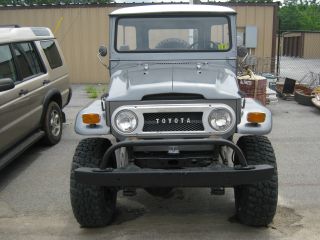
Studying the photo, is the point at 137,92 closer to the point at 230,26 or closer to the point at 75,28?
the point at 230,26

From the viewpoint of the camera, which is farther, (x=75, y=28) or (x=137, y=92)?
(x=75, y=28)

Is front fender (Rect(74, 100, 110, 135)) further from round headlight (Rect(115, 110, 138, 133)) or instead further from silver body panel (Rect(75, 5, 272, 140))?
round headlight (Rect(115, 110, 138, 133))

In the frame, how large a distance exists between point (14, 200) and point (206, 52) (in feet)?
9.12

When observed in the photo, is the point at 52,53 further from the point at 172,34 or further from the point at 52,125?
the point at 172,34

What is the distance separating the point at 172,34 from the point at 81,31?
12149 millimetres

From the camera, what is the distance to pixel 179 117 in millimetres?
3857

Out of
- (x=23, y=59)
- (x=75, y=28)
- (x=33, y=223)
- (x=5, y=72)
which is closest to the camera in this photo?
(x=33, y=223)

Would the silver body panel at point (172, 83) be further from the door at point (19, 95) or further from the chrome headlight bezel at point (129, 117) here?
the door at point (19, 95)

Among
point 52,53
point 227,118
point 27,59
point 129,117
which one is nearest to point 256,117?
point 227,118

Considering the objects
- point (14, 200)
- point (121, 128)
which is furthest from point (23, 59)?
point (121, 128)

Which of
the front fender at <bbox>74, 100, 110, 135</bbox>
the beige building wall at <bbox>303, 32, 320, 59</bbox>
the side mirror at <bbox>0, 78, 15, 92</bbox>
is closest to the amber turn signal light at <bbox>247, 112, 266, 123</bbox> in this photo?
the front fender at <bbox>74, 100, 110, 135</bbox>

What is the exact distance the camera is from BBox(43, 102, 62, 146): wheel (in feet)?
23.5

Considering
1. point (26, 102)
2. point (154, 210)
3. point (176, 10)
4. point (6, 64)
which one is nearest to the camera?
point (154, 210)

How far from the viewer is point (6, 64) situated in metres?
5.89
